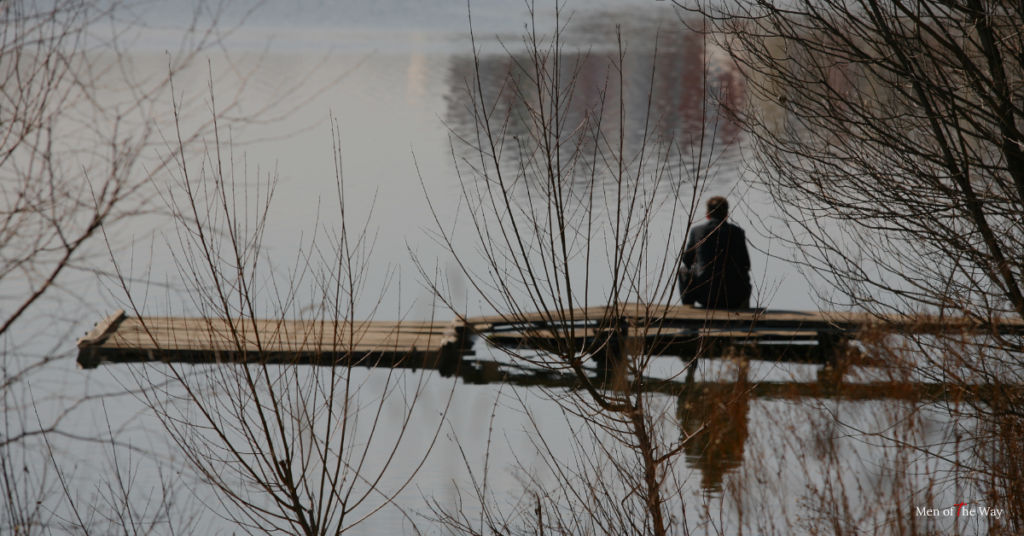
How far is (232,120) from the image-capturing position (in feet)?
10.3

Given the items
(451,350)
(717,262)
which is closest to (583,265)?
(451,350)

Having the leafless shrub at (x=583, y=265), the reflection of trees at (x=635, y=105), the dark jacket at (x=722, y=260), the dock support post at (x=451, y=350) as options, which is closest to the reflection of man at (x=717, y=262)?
the dark jacket at (x=722, y=260)

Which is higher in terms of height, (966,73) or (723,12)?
(723,12)

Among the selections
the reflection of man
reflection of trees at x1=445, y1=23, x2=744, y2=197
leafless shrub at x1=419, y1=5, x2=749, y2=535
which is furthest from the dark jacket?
reflection of trees at x1=445, y1=23, x2=744, y2=197

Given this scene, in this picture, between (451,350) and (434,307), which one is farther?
(451,350)

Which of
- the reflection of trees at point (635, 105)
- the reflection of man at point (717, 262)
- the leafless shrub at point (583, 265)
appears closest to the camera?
the leafless shrub at point (583, 265)

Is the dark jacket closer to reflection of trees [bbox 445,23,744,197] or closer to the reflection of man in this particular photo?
the reflection of man

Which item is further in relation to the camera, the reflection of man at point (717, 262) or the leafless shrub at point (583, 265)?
the reflection of man at point (717, 262)

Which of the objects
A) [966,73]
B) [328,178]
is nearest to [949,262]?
[966,73]

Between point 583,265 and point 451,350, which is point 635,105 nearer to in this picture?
point 583,265

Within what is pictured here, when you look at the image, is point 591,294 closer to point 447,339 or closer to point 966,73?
point 447,339

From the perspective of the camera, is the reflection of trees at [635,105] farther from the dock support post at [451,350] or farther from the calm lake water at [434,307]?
the dock support post at [451,350]

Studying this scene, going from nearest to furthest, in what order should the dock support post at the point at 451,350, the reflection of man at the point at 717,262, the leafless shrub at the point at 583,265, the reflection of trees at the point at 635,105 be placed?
the leafless shrub at the point at 583,265
the reflection of man at the point at 717,262
the dock support post at the point at 451,350
the reflection of trees at the point at 635,105

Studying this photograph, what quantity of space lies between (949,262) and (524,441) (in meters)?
3.92
